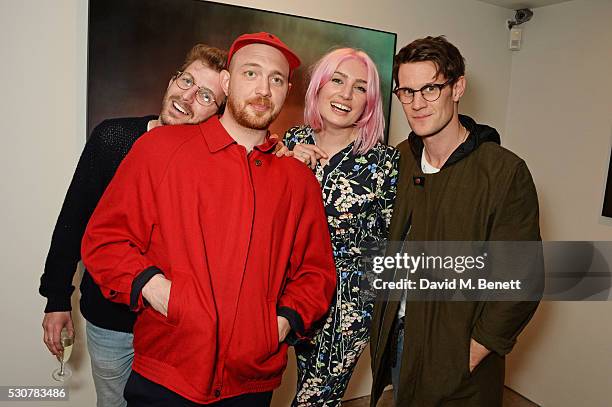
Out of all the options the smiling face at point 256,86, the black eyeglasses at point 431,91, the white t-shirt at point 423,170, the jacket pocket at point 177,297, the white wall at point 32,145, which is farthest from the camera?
the white wall at point 32,145

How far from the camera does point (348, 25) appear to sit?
2650 mm

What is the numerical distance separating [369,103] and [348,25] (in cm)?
104

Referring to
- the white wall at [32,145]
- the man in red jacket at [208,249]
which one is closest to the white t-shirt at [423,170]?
the man in red jacket at [208,249]

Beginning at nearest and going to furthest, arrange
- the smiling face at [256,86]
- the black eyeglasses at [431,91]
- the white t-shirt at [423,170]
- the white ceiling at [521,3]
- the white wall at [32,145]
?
the smiling face at [256,86], the black eyeglasses at [431,91], the white t-shirt at [423,170], the white wall at [32,145], the white ceiling at [521,3]

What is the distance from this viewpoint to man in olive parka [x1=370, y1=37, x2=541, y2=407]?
167 centimetres

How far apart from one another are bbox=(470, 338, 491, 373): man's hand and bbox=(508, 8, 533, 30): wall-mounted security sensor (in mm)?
2292


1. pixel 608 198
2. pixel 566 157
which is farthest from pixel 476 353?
pixel 566 157

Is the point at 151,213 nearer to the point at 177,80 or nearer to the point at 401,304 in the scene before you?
the point at 177,80

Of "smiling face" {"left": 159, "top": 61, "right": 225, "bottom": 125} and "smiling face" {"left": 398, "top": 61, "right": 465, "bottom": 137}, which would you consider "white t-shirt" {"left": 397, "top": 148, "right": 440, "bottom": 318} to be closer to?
"smiling face" {"left": 398, "top": 61, "right": 465, "bottom": 137}

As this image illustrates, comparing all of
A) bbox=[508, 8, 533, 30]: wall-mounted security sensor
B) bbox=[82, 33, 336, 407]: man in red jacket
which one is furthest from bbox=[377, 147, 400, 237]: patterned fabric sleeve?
bbox=[508, 8, 533, 30]: wall-mounted security sensor

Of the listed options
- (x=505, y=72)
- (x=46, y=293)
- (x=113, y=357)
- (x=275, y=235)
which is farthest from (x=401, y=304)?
(x=505, y=72)

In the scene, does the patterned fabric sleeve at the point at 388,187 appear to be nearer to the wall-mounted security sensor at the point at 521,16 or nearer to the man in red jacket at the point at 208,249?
the man in red jacket at the point at 208,249

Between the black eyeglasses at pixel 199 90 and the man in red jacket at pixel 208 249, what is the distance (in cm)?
21

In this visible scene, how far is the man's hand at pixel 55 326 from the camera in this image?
1692 mm
